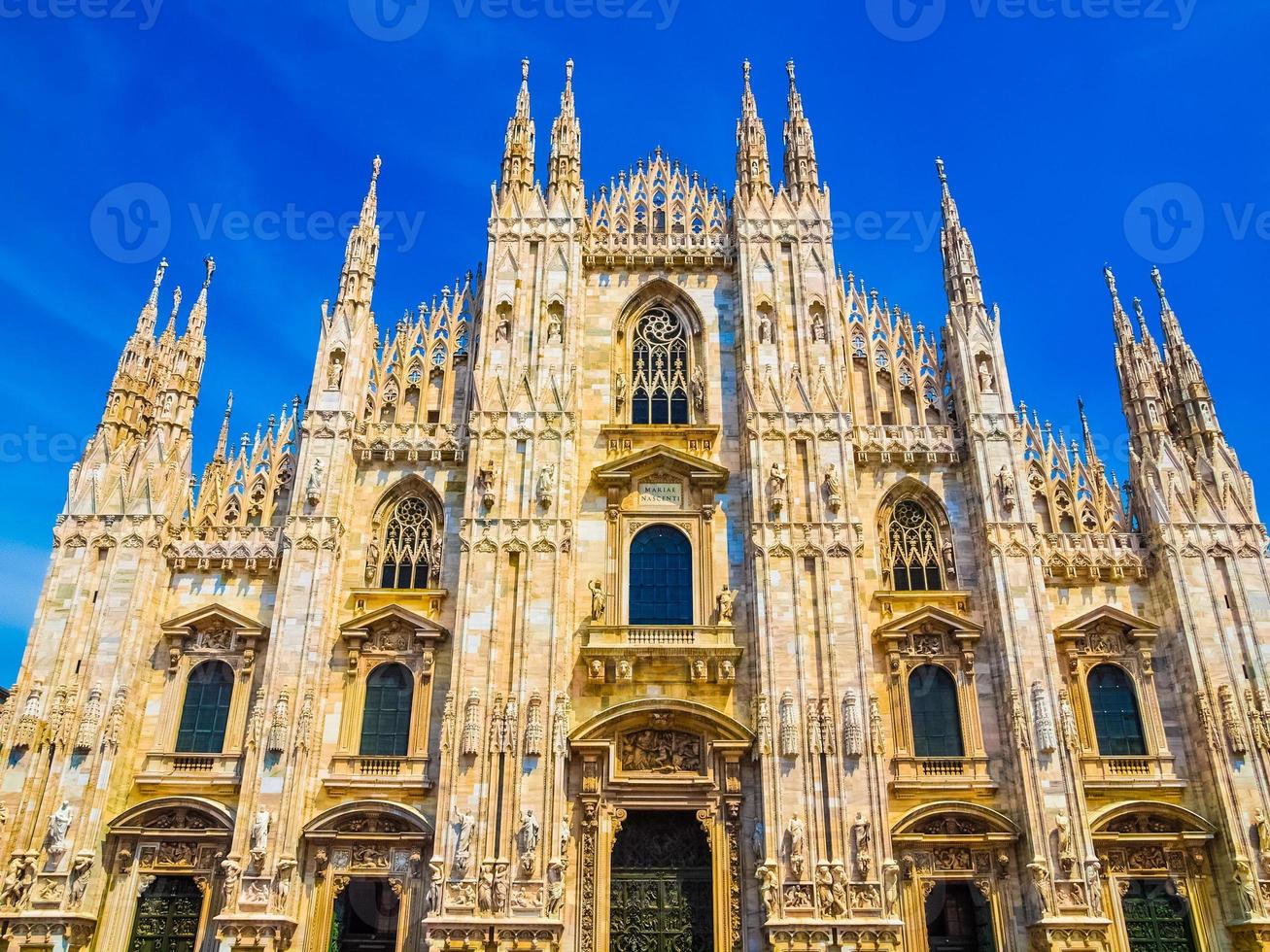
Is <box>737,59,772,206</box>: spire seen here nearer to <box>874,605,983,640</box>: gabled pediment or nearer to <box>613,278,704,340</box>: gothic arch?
<box>613,278,704,340</box>: gothic arch

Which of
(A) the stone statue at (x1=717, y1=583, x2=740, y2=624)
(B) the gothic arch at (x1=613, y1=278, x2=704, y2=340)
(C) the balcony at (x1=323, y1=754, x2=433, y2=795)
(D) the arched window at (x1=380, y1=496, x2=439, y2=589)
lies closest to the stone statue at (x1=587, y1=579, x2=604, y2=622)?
(A) the stone statue at (x1=717, y1=583, x2=740, y2=624)

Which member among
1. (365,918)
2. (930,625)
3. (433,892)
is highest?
(930,625)

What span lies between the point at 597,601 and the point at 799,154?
50.5ft

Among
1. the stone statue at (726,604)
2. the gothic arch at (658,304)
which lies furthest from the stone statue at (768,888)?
the gothic arch at (658,304)

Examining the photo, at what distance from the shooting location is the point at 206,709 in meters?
24.6

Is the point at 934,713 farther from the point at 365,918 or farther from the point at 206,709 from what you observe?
the point at 206,709

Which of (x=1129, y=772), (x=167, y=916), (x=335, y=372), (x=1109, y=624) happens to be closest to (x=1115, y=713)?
(x=1129, y=772)

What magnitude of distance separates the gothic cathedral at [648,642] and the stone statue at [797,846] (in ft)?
0.27

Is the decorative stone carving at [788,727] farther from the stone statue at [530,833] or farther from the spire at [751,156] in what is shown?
the spire at [751,156]

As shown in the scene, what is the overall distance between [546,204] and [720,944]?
2055cm

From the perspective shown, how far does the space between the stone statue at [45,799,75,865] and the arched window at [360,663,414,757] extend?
21.2 feet

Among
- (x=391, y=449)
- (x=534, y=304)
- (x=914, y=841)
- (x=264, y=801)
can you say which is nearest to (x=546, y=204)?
(x=534, y=304)

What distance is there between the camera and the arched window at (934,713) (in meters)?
24.1

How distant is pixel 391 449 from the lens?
89.0ft
